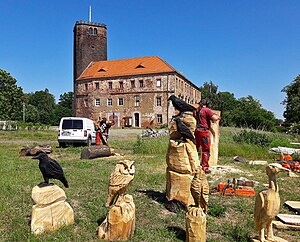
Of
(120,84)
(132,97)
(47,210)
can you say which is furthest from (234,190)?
(120,84)

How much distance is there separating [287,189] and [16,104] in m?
49.6

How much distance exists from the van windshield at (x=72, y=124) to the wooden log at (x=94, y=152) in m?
3.91

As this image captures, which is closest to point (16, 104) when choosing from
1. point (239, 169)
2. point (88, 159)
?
point (88, 159)

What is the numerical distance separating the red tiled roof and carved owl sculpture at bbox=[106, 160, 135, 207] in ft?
128

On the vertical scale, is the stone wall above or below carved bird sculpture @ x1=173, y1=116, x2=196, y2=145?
above

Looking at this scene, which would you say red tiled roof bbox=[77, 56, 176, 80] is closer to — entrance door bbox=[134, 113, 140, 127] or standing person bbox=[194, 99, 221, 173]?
entrance door bbox=[134, 113, 140, 127]

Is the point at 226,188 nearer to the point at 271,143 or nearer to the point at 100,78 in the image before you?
the point at 271,143

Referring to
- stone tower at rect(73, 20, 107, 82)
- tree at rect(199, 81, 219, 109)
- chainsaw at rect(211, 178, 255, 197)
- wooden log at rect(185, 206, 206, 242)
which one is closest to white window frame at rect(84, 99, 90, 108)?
stone tower at rect(73, 20, 107, 82)

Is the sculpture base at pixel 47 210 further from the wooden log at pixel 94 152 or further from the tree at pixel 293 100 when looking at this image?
the tree at pixel 293 100

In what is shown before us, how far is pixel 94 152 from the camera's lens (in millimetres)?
11633

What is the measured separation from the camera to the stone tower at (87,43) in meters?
47.9

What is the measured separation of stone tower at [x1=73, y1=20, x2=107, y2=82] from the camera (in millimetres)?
47938

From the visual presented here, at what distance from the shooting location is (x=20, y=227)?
416cm

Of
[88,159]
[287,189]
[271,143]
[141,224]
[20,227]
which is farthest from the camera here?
[271,143]
